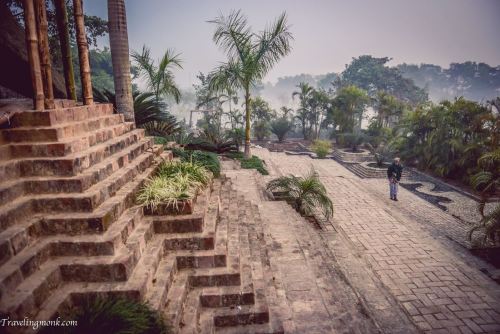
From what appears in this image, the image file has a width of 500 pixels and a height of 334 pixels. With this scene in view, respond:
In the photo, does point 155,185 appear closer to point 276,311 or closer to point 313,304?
point 276,311

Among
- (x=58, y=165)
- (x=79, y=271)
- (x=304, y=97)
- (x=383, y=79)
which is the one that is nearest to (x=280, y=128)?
(x=304, y=97)

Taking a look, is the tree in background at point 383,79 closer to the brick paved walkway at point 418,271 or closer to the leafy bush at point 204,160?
the brick paved walkway at point 418,271

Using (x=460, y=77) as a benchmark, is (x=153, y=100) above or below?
below

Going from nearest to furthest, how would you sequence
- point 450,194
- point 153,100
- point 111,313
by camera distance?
point 111,313, point 153,100, point 450,194

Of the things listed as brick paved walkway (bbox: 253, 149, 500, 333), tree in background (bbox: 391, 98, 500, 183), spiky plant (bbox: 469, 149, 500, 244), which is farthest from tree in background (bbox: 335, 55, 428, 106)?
brick paved walkway (bbox: 253, 149, 500, 333)

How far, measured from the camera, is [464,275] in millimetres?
5250

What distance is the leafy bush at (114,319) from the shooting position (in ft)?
5.96

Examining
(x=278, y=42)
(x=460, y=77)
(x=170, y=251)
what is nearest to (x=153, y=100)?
(x=278, y=42)

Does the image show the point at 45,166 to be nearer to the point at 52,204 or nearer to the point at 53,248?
the point at 52,204

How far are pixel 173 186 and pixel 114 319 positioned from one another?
1.76 meters

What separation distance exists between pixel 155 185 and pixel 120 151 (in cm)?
79

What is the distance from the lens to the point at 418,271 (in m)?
5.30

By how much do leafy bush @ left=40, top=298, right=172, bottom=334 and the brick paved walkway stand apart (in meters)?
3.04

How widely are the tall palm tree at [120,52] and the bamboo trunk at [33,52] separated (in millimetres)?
3674
